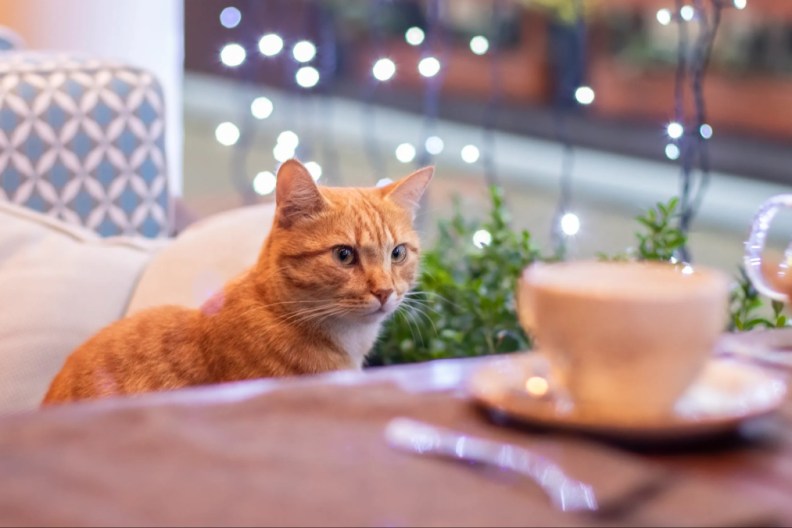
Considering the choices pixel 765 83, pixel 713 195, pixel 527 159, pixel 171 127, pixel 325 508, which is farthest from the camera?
pixel 527 159

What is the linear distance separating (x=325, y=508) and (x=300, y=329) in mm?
1011

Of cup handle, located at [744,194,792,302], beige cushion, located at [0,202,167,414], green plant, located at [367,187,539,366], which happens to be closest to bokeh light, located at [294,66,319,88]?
green plant, located at [367,187,539,366]

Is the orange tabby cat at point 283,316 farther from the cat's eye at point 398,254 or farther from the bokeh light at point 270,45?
the bokeh light at point 270,45

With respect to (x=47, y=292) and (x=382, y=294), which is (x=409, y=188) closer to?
(x=382, y=294)

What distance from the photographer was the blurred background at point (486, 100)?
2.74 metres

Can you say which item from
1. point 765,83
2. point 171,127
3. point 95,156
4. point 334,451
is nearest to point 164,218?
point 95,156

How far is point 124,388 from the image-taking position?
1.55 metres

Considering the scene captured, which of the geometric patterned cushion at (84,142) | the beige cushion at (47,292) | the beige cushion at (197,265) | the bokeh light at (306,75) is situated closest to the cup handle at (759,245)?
the beige cushion at (197,265)

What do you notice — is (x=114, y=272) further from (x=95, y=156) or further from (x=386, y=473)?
(x=386, y=473)

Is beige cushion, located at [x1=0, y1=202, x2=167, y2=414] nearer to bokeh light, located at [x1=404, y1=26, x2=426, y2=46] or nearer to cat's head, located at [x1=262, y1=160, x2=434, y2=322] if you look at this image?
cat's head, located at [x1=262, y1=160, x2=434, y2=322]

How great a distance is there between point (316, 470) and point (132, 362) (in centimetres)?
98

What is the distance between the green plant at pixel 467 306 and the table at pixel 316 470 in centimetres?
113

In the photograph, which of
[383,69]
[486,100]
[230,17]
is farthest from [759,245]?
[486,100]

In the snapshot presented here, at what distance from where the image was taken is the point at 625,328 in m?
0.68
